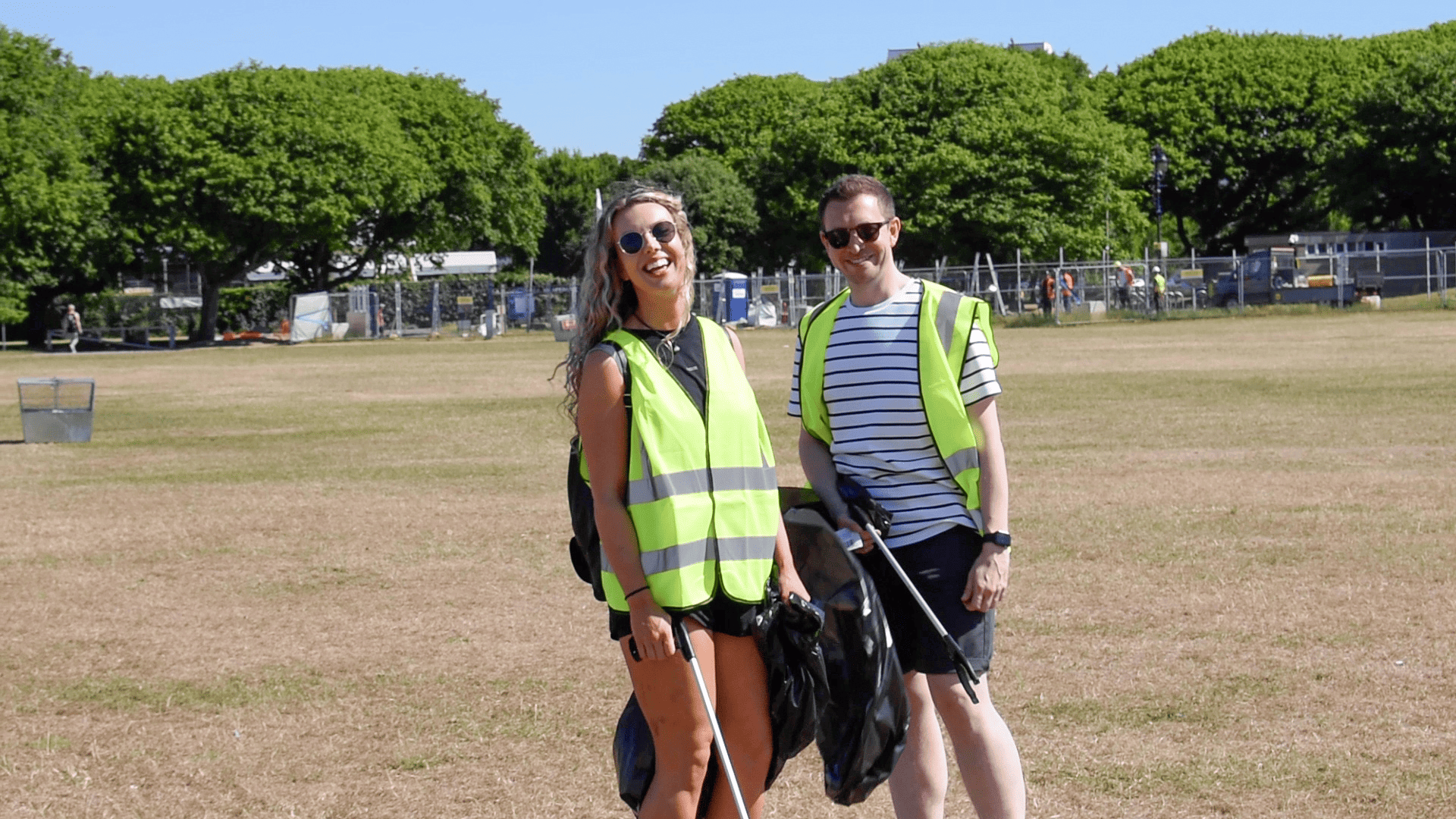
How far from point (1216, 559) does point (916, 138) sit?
58.0 meters

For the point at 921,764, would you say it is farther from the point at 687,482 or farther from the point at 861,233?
the point at 861,233

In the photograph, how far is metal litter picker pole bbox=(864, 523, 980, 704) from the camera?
3.99 m

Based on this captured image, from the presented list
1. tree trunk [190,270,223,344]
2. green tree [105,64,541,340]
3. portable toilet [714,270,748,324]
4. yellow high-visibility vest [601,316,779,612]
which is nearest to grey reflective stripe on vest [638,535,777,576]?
yellow high-visibility vest [601,316,779,612]

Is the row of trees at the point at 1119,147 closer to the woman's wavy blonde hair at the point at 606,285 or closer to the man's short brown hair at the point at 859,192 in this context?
the man's short brown hair at the point at 859,192

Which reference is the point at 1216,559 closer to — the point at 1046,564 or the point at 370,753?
the point at 1046,564

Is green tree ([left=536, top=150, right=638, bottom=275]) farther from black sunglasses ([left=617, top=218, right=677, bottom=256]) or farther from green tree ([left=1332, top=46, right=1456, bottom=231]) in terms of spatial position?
black sunglasses ([left=617, top=218, right=677, bottom=256])

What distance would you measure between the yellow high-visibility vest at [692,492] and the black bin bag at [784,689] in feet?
0.34

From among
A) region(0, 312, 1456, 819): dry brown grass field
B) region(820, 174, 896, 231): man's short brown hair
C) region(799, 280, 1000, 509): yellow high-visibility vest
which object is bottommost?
region(0, 312, 1456, 819): dry brown grass field

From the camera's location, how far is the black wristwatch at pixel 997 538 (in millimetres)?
4066

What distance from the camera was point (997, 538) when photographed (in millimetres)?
4066

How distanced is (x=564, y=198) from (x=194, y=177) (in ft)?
150

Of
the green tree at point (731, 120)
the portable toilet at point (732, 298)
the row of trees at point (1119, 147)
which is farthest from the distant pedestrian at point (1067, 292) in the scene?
the green tree at point (731, 120)

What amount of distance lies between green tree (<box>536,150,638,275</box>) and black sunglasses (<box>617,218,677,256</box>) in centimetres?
9590

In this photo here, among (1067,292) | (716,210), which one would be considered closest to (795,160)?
(716,210)
